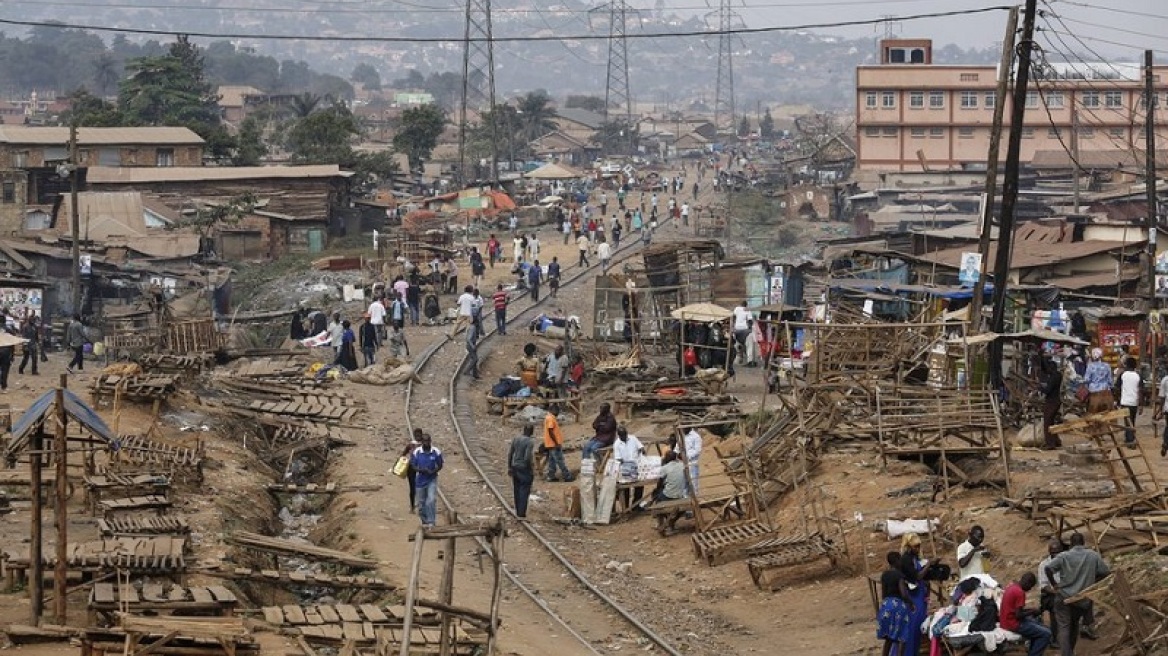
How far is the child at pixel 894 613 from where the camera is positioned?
45.5ft

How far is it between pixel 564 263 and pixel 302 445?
28389 millimetres

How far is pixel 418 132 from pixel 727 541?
70.8 metres

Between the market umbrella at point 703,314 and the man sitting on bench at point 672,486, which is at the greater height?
the market umbrella at point 703,314

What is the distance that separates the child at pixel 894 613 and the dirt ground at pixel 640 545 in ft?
3.35

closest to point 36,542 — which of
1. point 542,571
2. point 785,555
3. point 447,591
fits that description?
point 447,591

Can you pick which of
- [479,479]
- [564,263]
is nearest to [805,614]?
[479,479]

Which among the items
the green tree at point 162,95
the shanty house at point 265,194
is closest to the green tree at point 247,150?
the shanty house at point 265,194

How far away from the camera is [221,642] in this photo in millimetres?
12984

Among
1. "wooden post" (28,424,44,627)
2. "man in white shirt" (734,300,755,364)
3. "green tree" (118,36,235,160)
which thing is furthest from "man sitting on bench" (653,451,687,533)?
"green tree" (118,36,235,160)

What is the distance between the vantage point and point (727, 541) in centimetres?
1909

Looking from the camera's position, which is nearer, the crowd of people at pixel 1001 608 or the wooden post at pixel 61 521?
the crowd of people at pixel 1001 608

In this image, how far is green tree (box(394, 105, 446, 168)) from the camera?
87875 millimetres

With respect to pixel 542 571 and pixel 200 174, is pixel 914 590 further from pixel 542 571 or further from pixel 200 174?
pixel 200 174

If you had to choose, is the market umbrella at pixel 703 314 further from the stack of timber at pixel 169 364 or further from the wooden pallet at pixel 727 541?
the wooden pallet at pixel 727 541
